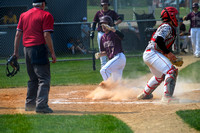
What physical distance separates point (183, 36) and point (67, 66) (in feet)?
19.4

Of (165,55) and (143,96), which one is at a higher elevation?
(165,55)

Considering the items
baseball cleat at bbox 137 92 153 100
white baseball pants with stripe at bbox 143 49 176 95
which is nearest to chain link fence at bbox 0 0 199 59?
baseball cleat at bbox 137 92 153 100

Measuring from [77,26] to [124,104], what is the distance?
10467 millimetres

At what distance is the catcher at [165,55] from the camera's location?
6.28 meters

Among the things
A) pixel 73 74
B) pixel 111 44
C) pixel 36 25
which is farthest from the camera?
pixel 73 74

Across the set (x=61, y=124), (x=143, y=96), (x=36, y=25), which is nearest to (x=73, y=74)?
(x=143, y=96)

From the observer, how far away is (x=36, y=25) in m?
5.78

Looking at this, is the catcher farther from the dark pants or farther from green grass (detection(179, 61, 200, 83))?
green grass (detection(179, 61, 200, 83))

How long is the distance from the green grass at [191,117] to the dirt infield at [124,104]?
0.08 meters

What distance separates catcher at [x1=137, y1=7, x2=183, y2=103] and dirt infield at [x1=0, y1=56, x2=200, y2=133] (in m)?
0.38

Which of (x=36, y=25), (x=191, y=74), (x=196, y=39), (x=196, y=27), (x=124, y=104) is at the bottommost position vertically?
(x=191, y=74)

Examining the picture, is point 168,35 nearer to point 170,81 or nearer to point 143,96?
point 170,81

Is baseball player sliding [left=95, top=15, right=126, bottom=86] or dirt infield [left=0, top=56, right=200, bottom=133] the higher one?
baseball player sliding [left=95, top=15, right=126, bottom=86]

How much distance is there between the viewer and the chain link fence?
49.8 feet
